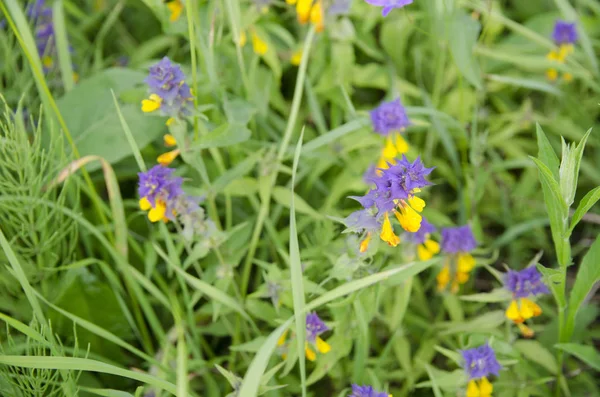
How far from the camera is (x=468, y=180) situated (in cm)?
160

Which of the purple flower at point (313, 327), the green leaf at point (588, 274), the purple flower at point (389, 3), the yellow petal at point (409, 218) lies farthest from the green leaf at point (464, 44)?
the purple flower at point (313, 327)

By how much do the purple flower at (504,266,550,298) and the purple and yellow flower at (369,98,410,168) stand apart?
1.28ft

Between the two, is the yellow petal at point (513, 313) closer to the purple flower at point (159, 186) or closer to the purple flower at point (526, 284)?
the purple flower at point (526, 284)

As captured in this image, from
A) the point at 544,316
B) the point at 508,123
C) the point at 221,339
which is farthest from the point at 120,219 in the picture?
the point at 508,123

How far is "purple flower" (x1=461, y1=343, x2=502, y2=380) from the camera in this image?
1.20 meters

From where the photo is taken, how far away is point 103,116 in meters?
1.69

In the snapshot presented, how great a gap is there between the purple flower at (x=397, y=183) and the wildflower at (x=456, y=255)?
0.46 metres

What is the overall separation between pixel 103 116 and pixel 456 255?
3.42ft

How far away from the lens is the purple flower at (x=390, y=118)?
1445 mm

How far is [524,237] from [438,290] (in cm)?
46

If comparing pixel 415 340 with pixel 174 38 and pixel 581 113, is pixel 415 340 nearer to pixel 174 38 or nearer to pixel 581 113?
pixel 581 113

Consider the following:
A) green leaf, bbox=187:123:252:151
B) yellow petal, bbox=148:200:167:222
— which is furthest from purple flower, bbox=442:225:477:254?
yellow petal, bbox=148:200:167:222

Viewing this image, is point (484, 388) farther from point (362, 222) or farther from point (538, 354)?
point (362, 222)

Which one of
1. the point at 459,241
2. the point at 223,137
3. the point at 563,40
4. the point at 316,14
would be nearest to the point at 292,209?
the point at 223,137
